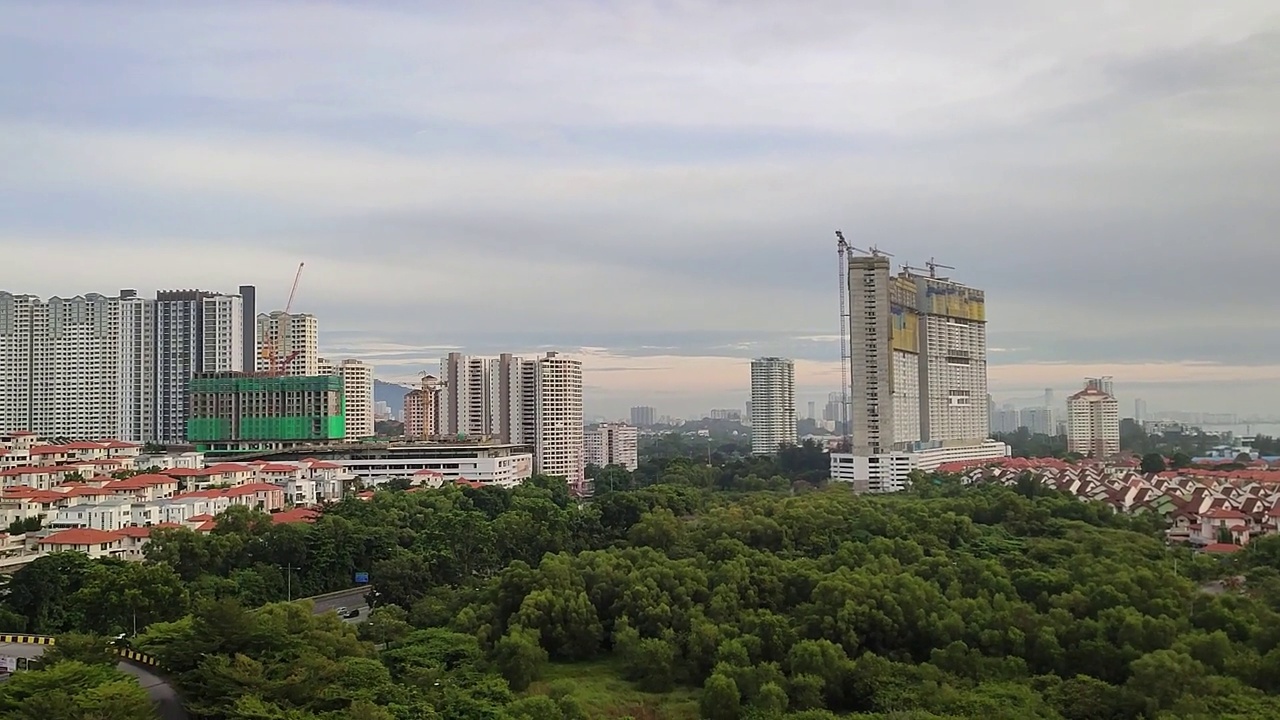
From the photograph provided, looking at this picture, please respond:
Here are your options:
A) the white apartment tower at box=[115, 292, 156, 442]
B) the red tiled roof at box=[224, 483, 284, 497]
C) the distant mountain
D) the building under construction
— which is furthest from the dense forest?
the distant mountain

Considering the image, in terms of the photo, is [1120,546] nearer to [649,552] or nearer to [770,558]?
[770,558]

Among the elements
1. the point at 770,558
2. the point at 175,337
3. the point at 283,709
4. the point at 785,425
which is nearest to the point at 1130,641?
the point at 770,558

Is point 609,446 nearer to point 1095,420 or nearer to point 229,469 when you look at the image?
point 1095,420

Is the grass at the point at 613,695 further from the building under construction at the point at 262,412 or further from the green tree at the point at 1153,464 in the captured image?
the green tree at the point at 1153,464

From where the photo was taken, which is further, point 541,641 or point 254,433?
point 254,433

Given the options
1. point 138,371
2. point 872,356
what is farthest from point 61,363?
point 872,356

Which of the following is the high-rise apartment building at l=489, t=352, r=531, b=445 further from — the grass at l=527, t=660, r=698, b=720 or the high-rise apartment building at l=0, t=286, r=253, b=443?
the grass at l=527, t=660, r=698, b=720
